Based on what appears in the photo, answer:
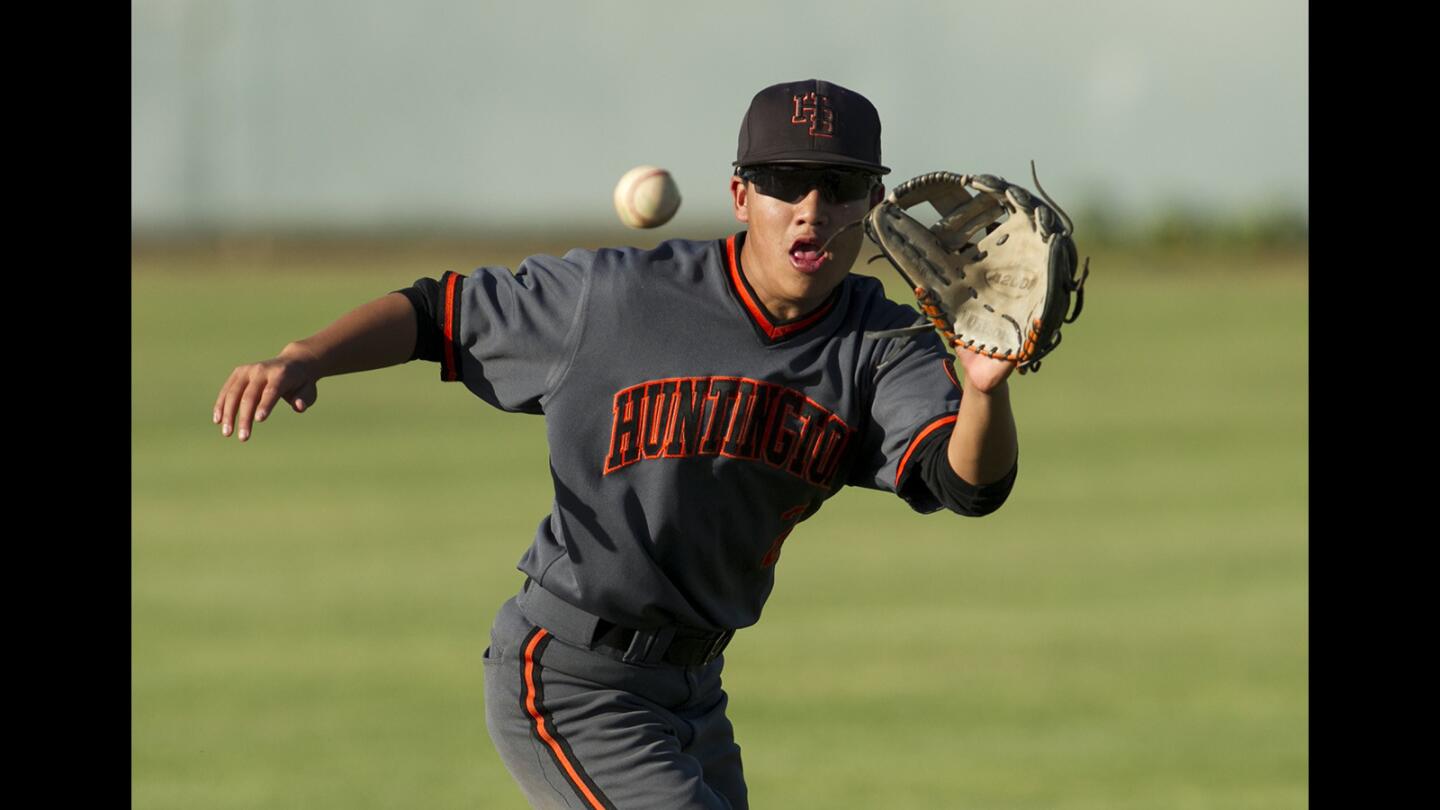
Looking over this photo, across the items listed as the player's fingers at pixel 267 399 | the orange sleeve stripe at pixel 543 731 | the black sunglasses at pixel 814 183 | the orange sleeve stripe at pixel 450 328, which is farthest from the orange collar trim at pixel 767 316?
the player's fingers at pixel 267 399

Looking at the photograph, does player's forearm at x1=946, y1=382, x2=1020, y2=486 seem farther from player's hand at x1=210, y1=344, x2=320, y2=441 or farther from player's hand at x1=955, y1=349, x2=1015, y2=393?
player's hand at x1=210, y1=344, x2=320, y2=441

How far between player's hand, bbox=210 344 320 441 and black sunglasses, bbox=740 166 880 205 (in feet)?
3.95

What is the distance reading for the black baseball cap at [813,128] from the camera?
4609 millimetres

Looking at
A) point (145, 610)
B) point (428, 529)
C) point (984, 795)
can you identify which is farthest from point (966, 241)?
point (428, 529)

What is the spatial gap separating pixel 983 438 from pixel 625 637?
1.11 meters

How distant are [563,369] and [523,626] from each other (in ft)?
2.23

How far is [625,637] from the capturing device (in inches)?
188

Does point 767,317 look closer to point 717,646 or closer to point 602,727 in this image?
point 717,646

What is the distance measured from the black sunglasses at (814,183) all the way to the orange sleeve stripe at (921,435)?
589mm

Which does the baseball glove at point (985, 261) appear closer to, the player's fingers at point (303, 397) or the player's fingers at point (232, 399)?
the player's fingers at point (303, 397)

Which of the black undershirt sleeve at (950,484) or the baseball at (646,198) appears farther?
the baseball at (646,198)

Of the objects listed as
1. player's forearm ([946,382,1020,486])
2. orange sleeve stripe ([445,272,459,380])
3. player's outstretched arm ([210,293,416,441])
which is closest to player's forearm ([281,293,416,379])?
player's outstretched arm ([210,293,416,441])

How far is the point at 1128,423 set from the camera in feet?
83.3

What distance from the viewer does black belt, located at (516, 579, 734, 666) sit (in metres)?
4.76
